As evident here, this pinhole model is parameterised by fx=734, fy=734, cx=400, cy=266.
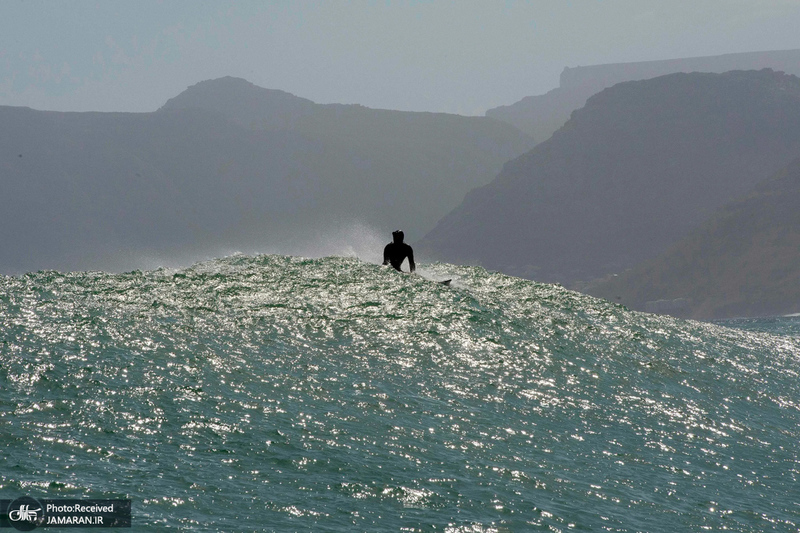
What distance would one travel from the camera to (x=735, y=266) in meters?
139

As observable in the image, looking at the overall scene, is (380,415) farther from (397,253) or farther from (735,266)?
(735,266)

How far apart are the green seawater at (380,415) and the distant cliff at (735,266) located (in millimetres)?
112952

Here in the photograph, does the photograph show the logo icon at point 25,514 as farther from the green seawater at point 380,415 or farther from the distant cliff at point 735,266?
the distant cliff at point 735,266

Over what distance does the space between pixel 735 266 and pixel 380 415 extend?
141 m

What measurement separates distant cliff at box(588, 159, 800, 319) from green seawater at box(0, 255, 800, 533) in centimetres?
11295

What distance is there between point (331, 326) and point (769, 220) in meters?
144

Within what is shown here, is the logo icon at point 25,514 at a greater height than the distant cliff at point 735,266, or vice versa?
the distant cliff at point 735,266

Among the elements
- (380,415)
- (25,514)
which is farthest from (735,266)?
(25,514)

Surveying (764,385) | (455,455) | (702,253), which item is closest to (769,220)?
(702,253)

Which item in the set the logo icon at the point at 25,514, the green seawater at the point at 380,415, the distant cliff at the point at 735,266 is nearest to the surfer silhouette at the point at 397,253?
the green seawater at the point at 380,415

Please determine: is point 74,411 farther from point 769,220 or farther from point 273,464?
point 769,220

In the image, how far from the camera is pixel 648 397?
16219 millimetres

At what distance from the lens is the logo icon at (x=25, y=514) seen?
8209 millimetres

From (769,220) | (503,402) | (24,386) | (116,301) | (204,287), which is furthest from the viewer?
(769,220)
